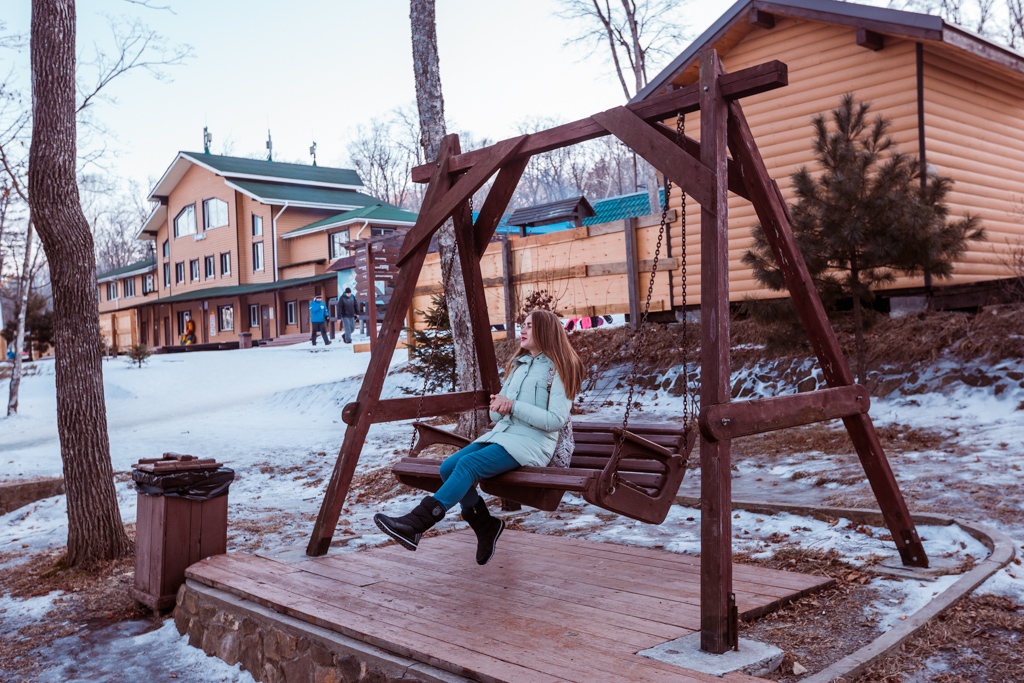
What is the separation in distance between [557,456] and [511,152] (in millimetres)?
1975

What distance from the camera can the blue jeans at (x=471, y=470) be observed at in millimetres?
4500

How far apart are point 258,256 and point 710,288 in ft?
124

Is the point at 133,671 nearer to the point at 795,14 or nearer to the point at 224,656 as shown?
the point at 224,656

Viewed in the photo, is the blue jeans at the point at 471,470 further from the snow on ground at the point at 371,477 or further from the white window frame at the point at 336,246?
the white window frame at the point at 336,246

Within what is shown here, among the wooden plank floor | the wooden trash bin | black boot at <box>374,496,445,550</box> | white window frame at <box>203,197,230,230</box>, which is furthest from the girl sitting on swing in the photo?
white window frame at <box>203,197,230,230</box>

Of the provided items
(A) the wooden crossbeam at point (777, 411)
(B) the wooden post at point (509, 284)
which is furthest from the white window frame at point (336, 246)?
(A) the wooden crossbeam at point (777, 411)

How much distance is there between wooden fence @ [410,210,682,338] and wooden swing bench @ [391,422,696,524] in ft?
30.9

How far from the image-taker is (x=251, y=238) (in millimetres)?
39125

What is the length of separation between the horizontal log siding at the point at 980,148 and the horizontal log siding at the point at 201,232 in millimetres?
32684

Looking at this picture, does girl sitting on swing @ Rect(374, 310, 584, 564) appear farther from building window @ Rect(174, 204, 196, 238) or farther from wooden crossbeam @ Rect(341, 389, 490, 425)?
building window @ Rect(174, 204, 196, 238)

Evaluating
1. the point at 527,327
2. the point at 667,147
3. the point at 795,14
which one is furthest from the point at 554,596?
the point at 795,14

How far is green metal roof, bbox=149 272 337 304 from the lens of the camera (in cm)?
3506

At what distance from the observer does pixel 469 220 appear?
6.06m

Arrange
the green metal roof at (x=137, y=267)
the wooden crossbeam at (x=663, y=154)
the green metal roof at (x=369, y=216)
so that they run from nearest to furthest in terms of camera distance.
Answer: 1. the wooden crossbeam at (x=663, y=154)
2. the green metal roof at (x=369, y=216)
3. the green metal roof at (x=137, y=267)
